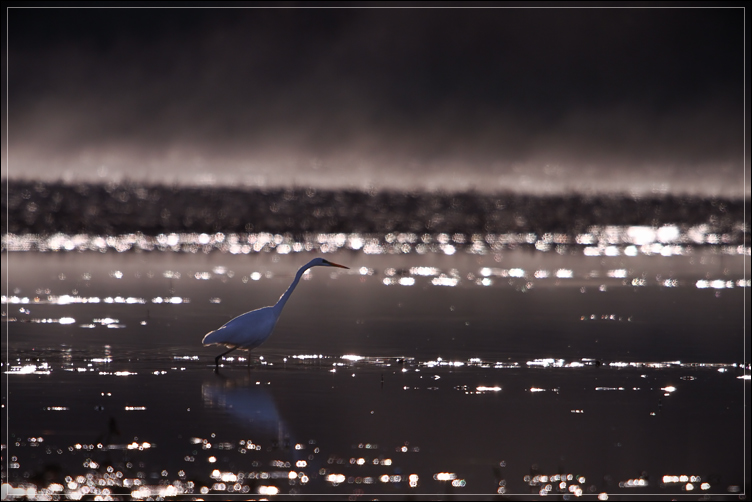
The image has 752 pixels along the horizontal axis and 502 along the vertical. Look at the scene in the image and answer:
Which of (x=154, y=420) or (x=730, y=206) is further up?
(x=730, y=206)

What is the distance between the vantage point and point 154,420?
7.14m

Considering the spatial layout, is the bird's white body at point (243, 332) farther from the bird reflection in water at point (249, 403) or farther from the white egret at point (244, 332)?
the bird reflection in water at point (249, 403)

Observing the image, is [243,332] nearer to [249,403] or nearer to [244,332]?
[244,332]

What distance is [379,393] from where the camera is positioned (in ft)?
27.2

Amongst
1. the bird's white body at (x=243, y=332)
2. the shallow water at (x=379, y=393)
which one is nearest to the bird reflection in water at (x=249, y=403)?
the shallow water at (x=379, y=393)

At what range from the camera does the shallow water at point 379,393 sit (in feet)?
19.6

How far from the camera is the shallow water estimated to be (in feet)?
19.6

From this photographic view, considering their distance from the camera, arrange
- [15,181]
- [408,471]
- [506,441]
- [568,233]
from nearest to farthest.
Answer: [408,471], [506,441], [568,233], [15,181]

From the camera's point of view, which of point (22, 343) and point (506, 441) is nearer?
point (506, 441)

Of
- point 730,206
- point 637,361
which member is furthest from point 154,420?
point 730,206

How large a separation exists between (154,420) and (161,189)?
36285mm

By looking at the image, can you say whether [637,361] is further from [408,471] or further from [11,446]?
[11,446]

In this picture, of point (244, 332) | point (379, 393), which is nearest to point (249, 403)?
point (379, 393)

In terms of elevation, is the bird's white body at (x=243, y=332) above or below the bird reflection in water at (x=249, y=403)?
above
